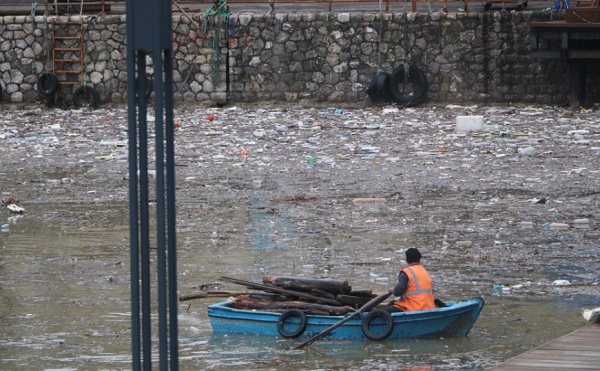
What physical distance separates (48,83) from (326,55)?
221 inches

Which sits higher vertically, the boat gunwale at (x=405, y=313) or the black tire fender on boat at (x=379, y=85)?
the black tire fender on boat at (x=379, y=85)

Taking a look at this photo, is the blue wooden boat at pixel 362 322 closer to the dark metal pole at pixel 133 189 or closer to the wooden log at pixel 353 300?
the wooden log at pixel 353 300

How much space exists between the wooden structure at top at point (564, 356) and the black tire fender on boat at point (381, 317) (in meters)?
1.88

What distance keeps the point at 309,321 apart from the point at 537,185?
22.8 ft

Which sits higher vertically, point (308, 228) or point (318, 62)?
point (318, 62)

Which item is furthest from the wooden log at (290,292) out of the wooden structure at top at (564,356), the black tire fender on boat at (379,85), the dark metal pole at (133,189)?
the black tire fender on boat at (379,85)

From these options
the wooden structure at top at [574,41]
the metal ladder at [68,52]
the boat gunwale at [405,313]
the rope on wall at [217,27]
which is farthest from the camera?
the metal ladder at [68,52]

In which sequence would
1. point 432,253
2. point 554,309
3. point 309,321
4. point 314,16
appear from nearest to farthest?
point 309,321 → point 554,309 → point 432,253 → point 314,16

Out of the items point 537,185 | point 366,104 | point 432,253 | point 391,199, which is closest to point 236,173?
point 391,199

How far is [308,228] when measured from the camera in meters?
12.6

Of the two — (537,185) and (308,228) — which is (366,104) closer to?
(537,185)

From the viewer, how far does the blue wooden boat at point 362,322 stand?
845 centimetres

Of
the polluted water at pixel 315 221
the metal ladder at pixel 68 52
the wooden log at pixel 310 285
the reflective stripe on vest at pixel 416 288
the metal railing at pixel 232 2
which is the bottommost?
the polluted water at pixel 315 221

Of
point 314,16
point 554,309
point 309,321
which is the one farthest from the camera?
point 314,16
